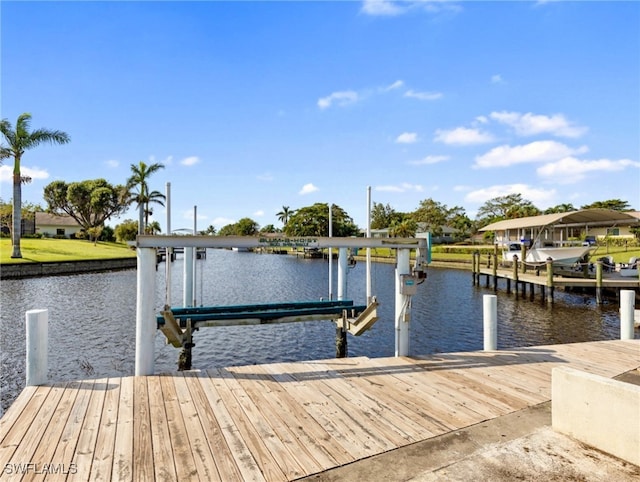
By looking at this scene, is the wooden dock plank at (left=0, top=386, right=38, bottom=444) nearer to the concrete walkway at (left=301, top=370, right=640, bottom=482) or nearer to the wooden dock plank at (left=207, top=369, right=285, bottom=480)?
the wooden dock plank at (left=207, top=369, right=285, bottom=480)

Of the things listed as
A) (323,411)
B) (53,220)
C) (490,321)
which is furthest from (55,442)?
(53,220)

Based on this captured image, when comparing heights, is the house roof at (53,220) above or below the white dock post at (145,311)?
above

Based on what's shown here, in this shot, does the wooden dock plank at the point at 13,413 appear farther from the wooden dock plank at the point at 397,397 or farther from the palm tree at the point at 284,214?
the palm tree at the point at 284,214

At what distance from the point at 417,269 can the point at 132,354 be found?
909 centimetres

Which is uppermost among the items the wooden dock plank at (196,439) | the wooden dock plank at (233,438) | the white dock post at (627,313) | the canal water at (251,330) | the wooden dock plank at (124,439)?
the white dock post at (627,313)

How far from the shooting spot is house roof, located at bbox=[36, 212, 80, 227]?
6538 centimetres

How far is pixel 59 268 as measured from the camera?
32.0 meters

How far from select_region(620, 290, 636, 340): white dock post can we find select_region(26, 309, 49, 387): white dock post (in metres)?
10.8

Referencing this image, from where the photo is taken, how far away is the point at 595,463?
3.29 m

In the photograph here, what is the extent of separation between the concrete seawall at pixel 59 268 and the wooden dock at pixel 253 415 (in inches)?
1235

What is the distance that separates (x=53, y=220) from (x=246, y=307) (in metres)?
75.1

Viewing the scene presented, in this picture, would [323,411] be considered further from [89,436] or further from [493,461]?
[89,436]

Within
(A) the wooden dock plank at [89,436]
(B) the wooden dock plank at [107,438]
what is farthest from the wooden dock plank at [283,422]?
(A) the wooden dock plank at [89,436]

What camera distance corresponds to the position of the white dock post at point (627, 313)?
780 centimetres
